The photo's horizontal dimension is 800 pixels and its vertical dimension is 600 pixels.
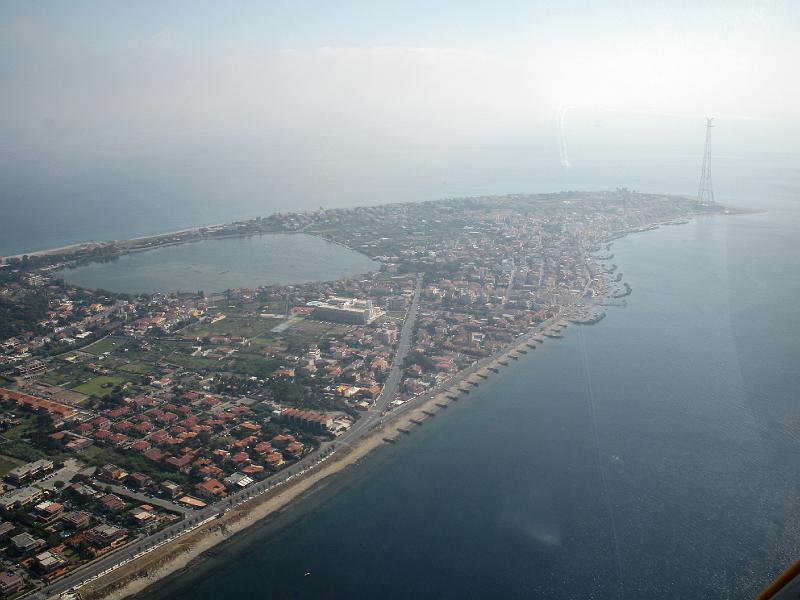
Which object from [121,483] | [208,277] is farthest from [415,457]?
[208,277]

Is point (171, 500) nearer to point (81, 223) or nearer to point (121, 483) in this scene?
point (121, 483)

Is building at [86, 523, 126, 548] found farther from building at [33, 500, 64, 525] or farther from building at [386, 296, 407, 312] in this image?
building at [386, 296, 407, 312]

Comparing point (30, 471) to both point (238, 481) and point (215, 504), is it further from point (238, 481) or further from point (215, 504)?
point (238, 481)

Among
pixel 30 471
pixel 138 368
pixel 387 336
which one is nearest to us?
pixel 30 471

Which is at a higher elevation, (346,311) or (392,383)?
(346,311)

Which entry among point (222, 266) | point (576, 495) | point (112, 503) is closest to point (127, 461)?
point (112, 503)

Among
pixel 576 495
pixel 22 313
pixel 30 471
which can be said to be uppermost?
pixel 22 313

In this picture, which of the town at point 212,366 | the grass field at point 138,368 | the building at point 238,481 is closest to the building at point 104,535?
the town at point 212,366

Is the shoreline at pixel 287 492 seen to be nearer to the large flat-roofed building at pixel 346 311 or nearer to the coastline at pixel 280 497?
the coastline at pixel 280 497
